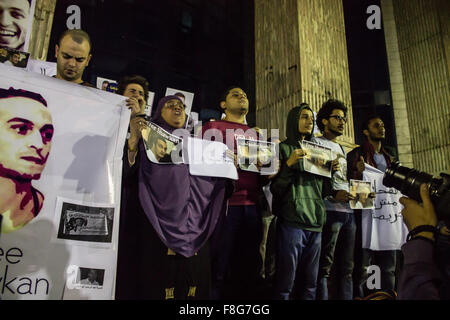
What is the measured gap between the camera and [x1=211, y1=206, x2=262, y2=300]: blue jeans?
255cm

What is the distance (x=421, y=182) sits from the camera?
5.35 feet

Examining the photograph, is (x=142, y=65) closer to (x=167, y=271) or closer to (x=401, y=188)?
(x=167, y=271)

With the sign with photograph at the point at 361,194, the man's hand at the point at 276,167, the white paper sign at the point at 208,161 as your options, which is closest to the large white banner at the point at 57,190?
the white paper sign at the point at 208,161

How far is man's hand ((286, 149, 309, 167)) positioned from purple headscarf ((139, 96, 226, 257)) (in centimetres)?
73

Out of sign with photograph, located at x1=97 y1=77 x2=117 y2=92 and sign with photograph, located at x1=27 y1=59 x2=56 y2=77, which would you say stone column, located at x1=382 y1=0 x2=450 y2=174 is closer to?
sign with photograph, located at x1=97 y1=77 x2=117 y2=92

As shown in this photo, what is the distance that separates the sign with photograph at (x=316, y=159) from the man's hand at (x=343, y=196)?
25 centimetres

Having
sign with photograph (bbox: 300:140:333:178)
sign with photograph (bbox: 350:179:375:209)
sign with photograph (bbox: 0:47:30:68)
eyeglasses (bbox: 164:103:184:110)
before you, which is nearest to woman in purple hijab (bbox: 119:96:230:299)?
eyeglasses (bbox: 164:103:184:110)

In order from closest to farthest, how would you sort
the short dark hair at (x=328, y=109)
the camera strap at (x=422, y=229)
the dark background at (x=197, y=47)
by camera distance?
the camera strap at (x=422, y=229) → the short dark hair at (x=328, y=109) → the dark background at (x=197, y=47)

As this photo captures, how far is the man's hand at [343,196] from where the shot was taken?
301cm

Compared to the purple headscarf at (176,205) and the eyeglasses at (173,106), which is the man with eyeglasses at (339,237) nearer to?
the purple headscarf at (176,205)

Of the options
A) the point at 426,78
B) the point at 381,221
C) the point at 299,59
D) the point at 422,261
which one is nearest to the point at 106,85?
the point at 299,59

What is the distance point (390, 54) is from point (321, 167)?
5.73 meters
